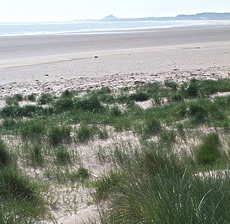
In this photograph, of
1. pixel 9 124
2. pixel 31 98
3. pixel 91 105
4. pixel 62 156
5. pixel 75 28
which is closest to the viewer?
pixel 62 156

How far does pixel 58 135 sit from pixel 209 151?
3389mm

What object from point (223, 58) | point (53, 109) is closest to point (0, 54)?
point (223, 58)

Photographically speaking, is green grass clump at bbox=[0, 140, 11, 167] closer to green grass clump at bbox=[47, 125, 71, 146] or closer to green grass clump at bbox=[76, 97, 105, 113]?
green grass clump at bbox=[47, 125, 71, 146]

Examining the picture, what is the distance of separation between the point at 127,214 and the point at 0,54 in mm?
36241

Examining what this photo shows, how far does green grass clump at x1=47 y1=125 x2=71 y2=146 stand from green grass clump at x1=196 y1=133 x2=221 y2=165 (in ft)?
9.54

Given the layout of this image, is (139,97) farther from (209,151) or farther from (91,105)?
(209,151)

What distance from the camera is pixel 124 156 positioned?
7.58 meters

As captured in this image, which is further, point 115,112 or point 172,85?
point 172,85

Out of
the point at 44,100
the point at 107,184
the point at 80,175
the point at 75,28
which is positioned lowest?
the point at 75,28

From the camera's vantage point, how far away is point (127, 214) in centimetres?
442

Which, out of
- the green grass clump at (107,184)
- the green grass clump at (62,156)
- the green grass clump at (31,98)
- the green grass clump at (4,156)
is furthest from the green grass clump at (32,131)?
the green grass clump at (31,98)

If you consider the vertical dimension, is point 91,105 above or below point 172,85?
above

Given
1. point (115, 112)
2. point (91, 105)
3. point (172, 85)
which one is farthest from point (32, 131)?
point (172, 85)

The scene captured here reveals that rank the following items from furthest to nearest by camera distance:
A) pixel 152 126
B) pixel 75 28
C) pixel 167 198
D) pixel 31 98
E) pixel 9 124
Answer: pixel 75 28, pixel 31 98, pixel 9 124, pixel 152 126, pixel 167 198
